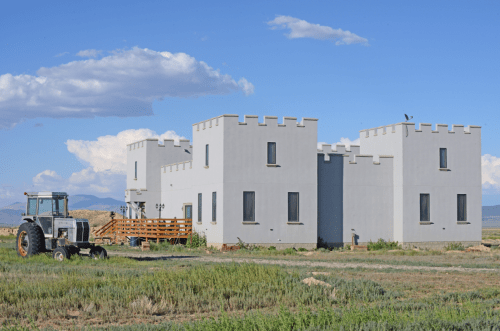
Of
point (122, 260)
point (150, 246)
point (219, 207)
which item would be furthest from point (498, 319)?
point (150, 246)

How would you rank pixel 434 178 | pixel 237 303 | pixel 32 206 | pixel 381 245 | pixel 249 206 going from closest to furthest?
pixel 237 303 < pixel 32 206 < pixel 249 206 < pixel 381 245 < pixel 434 178

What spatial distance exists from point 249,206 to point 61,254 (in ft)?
39.9

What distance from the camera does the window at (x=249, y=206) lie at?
30844mm

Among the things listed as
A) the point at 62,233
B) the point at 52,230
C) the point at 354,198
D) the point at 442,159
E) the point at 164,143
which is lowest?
the point at 62,233

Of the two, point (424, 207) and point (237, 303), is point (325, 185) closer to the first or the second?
point (424, 207)

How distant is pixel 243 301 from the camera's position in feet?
39.2

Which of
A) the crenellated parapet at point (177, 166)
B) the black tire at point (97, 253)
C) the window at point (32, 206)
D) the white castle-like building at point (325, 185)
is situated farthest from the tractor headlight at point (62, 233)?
the crenellated parapet at point (177, 166)

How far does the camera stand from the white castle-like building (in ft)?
101

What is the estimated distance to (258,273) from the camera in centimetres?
1473

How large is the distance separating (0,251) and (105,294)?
15.7 meters

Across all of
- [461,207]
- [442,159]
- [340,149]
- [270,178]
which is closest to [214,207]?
[270,178]

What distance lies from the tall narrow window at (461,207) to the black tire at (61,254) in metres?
23.4

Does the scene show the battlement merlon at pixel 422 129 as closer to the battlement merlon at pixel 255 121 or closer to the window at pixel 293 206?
the battlement merlon at pixel 255 121

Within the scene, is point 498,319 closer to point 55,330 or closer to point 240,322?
point 240,322
